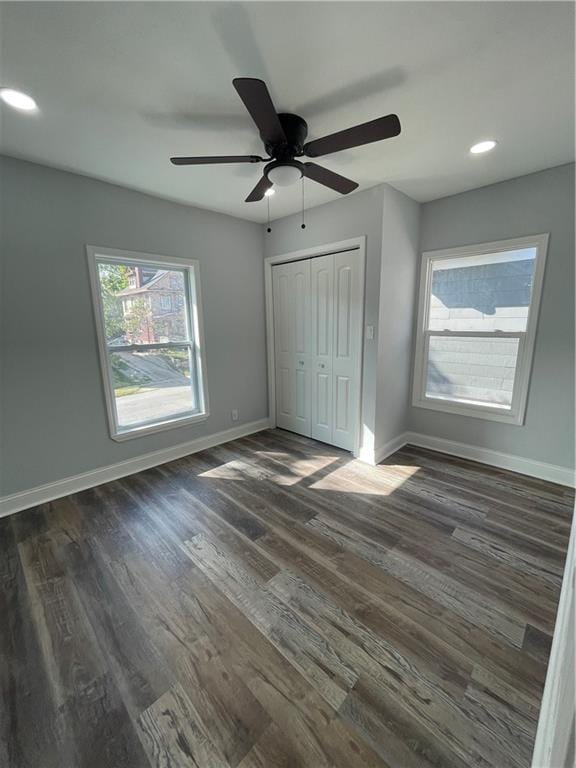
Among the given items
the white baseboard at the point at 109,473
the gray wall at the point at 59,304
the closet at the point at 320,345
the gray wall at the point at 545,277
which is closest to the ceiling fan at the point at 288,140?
the closet at the point at 320,345

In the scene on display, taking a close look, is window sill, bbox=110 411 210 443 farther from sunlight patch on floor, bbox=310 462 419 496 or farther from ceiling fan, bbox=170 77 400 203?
ceiling fan, bbox=170 77 400 203

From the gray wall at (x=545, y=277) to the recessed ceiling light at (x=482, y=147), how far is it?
703 millimetres

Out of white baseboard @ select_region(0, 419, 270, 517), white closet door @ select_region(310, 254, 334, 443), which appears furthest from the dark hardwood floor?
white closet door @ select_region(310, 254, 334, 443)

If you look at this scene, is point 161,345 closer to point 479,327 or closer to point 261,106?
point 261,106

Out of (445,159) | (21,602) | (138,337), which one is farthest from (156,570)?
(445,159)

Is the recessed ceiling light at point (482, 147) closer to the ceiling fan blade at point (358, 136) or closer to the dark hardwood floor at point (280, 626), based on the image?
the ceiling fan blade at point (358, 136)

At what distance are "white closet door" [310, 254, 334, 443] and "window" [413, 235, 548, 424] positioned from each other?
0.99 metres

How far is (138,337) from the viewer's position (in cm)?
301

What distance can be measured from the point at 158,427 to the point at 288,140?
2.70 meters

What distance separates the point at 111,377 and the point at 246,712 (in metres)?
2.57

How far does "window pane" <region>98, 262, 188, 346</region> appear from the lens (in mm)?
2797

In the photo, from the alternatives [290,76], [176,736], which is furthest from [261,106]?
[176,736]

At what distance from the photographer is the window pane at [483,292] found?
275cm

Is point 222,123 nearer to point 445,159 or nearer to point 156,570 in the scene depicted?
point 445,159
